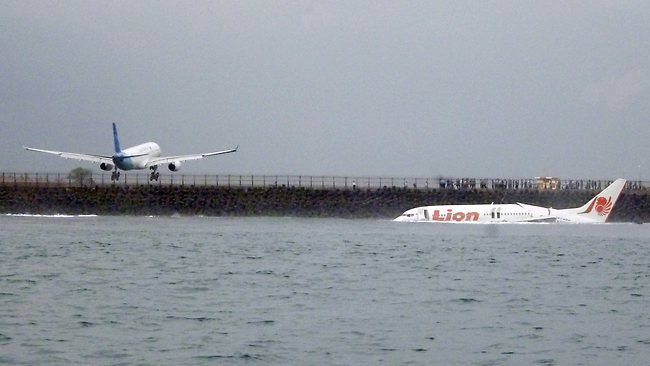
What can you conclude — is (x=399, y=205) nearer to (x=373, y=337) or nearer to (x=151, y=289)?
(x=151, y=289)

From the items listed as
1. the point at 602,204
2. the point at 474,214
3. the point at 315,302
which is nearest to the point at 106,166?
the point at 474,214

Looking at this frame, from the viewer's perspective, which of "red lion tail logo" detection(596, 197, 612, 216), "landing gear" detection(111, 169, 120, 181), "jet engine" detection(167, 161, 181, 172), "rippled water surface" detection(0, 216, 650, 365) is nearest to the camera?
"rippled water surface" detection(0, 216, 650, 365)

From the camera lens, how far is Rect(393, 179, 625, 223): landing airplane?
348 ft

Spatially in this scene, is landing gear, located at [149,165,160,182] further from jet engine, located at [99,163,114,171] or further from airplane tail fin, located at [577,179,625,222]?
airplane tail fin, located at [577,179,625,222]

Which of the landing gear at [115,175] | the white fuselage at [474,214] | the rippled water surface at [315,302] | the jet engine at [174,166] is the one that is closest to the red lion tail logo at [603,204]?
the white fuselage at [474,214]

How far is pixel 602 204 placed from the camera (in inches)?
4240

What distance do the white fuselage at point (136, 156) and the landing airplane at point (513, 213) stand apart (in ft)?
87.6

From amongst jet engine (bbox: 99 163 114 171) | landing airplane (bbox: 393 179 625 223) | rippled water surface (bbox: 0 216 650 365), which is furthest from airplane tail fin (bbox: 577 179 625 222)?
jet engine (bbox: 99 163 114 171)

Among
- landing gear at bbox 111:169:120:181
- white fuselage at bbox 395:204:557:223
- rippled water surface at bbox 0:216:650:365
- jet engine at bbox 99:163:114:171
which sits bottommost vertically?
rippled water surface at bbox 0:216:650:365

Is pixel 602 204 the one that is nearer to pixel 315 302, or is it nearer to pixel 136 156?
pixel 136 156

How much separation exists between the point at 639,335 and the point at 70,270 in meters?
25.0

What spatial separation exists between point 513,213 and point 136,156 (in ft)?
118

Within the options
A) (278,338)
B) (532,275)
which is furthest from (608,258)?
(278,338)

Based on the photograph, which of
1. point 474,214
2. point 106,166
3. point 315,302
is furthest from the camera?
point 106,166
